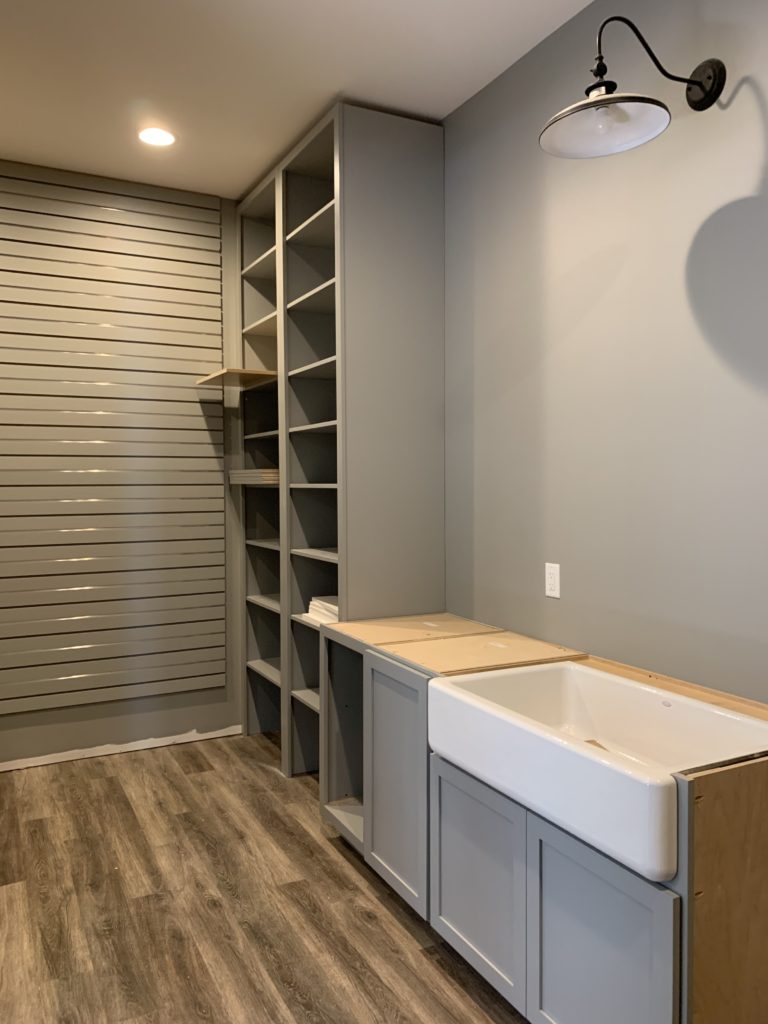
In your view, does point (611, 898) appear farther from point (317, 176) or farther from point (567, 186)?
point (317, 176)

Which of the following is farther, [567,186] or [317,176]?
[317,176]

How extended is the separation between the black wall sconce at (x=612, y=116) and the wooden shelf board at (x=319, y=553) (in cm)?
163

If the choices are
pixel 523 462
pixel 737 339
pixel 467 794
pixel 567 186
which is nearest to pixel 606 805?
pixel 467 794

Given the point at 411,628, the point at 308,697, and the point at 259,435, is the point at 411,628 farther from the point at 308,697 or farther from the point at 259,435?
the point at 259,435

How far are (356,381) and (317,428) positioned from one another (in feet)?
0.99

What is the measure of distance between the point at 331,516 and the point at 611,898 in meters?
2.21

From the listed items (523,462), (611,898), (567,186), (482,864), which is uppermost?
(567,186)

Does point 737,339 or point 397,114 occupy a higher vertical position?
point 397,114

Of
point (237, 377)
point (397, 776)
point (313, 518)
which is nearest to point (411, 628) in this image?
point (397, 776)

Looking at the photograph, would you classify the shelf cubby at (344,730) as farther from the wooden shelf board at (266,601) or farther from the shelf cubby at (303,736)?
the wooden shelf board at (266,601)

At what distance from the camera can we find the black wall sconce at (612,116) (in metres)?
1.70

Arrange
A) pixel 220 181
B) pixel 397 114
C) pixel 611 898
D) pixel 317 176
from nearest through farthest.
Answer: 1. pixel 611 898
2. pixel 397 114
3. pixel 317 176
4. pixel 220 181

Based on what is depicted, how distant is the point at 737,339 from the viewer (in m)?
1.88

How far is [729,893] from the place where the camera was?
1417 mm
